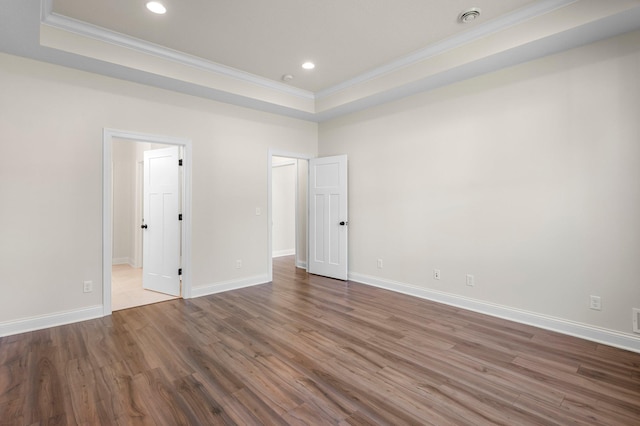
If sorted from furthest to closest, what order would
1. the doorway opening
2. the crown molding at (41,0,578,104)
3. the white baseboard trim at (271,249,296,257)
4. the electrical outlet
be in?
the white baseboard trim at (271,249,296,257) < the doorway opening < the electrical outlet < the crown molding at (41,0,578,104)

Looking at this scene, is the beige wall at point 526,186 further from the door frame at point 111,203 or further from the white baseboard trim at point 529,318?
the door frame at point 111,203

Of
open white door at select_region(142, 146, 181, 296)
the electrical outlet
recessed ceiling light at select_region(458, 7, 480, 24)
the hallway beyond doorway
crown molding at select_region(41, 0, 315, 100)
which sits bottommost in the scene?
the hallway beyond doorway

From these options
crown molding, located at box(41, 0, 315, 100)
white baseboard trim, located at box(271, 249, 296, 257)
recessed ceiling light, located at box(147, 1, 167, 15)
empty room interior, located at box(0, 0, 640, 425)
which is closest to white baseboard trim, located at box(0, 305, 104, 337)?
empty room interior, located at box(0, 0, 640, 425)

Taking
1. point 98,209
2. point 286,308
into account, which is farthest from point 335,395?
point 98,209

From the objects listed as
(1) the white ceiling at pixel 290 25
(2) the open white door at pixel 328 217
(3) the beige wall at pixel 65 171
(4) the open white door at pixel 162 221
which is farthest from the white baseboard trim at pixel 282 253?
→ (1) the white ceiling at pixel 290 25

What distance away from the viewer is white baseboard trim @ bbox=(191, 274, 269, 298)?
4312 millimetres

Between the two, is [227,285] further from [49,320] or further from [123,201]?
[123,201]

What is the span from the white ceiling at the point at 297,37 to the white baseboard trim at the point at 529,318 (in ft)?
8.82

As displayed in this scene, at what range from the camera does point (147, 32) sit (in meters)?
3.18

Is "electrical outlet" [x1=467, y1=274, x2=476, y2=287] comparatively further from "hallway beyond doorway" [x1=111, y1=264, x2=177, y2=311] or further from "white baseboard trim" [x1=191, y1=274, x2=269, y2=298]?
"hallway beyond doorway" [x1=111, y1=264, x2=177, y2=311]

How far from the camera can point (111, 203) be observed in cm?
366

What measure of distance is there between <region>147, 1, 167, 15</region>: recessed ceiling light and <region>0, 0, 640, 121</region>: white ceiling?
2.2 inches

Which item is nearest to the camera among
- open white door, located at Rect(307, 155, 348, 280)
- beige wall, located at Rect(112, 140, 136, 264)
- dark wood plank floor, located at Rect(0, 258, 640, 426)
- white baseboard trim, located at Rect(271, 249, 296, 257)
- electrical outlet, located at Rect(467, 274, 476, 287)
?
dark wood plank floor, located at Rect(0, 258, 640, 426)

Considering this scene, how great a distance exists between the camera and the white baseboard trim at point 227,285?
14.1 feet
